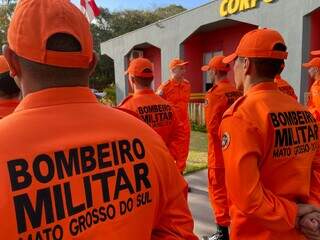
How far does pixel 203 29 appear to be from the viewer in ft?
50.4

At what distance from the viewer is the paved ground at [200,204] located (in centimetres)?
502

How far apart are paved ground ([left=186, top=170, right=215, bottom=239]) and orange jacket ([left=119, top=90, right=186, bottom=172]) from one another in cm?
119

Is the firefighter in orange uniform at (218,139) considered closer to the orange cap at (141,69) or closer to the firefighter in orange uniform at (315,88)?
the orange cap at (141,69)

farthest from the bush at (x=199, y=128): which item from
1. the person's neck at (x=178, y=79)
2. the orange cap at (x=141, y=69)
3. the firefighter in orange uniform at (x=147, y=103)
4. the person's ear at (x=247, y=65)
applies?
the person's ear at (x=247, y=65)

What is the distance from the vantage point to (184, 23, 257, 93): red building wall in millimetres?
14828

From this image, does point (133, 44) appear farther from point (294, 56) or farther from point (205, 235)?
point (205, 235)

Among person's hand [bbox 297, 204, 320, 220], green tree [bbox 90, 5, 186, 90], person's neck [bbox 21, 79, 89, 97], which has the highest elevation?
green tree [bbox 90, 5, 186, 90]

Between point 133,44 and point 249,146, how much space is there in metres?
17.9

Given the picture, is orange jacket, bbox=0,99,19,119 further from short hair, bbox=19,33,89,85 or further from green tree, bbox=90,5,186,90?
green tree, bbox=90,5,186,90

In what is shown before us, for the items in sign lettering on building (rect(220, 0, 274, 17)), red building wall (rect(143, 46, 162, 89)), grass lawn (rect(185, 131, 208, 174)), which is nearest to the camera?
grass lawn (rect(185, 131, 208, 174))

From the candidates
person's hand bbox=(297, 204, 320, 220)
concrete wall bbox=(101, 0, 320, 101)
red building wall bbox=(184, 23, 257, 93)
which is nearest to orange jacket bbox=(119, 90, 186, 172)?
person's hand bbox=(297, 204, 320, 220)

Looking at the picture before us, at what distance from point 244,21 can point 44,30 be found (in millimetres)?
11278

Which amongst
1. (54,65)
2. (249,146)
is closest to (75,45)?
(54,65)

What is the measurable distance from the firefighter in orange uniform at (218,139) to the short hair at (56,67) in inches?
146
